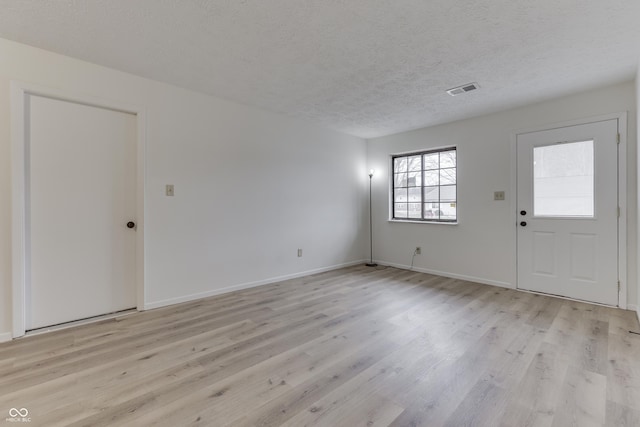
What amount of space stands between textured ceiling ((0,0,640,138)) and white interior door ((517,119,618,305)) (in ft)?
2.01

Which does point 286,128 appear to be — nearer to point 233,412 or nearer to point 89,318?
point 89,318

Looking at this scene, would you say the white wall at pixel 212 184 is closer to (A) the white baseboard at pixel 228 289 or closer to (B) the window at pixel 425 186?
(A) the white baseboard at pixel 228 289

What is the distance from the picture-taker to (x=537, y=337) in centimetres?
242

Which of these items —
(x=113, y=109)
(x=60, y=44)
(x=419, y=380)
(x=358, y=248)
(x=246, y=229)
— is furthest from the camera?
(x=358, y=248)

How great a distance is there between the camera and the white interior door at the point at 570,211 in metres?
3.13

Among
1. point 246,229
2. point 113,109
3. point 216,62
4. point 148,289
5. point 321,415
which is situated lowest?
point 321,415

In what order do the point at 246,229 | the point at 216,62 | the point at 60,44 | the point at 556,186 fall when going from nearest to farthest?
1. the point at 60,44
2. the point at 216,62
3. the point at 556,186
4. the point at 246,229

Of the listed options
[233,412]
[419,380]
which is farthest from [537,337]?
[233,412]

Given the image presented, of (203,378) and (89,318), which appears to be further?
(89,318)

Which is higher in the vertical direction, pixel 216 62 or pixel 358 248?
pixel 216 62

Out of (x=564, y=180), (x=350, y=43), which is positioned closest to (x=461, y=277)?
(x=564, y=180)

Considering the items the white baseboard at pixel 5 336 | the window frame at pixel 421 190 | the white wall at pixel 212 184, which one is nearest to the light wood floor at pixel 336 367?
the white baseboard at pixel 5 336

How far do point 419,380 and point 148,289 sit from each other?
2.76 metres

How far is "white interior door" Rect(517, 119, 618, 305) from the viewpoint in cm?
313
